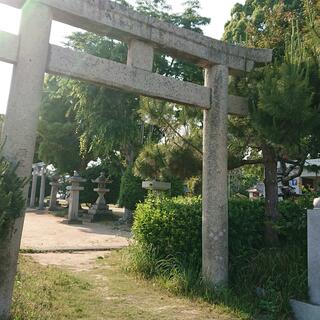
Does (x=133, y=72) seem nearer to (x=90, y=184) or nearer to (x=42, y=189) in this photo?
(x=90, y=184)

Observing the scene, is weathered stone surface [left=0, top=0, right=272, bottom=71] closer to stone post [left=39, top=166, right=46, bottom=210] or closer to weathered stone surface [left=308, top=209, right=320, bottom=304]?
weathered stone surface [left=308, top=209, right=320, bottom=304]

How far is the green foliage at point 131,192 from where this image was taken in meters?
15.9

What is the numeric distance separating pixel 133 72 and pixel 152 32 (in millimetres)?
691

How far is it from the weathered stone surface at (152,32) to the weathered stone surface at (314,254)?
2.62m

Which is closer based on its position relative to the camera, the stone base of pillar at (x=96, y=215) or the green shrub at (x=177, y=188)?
the green shrub at (x=177, y=188)

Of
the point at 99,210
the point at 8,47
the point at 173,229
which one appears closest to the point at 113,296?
the point at 173,229

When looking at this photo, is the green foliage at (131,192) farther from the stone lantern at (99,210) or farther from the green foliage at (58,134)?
the green foliage at (58,134)

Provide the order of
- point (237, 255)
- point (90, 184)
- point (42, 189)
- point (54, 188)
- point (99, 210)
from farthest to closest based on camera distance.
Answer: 1. point (42, 189)
2. point (54, 188)
3. point (90, 184)
4. point (99, 210)
5. point (237, 255)

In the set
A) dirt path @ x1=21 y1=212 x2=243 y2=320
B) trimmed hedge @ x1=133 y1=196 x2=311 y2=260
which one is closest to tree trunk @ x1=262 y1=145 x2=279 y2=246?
trimmed hedge @ x1=133 y1=196 x2=311 y2=260

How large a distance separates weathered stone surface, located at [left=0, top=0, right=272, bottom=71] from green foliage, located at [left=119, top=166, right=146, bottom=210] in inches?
407

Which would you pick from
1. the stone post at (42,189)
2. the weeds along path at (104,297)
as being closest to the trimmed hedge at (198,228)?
the weeds along path at (104,297)

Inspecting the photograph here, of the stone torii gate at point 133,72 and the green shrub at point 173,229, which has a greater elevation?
the stone torii gate at point 133,72

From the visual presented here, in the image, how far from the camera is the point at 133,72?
5125 mm

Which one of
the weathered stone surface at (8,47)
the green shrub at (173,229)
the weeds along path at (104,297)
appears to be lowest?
the weeds along path at (104,297)
